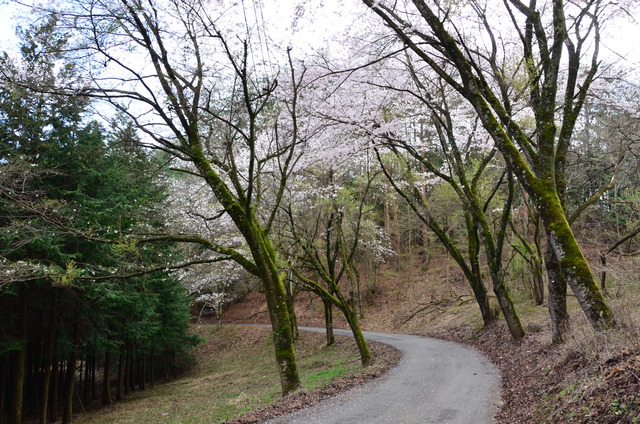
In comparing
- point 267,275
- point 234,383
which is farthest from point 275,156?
point 234,383

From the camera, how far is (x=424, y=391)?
7.18 metres

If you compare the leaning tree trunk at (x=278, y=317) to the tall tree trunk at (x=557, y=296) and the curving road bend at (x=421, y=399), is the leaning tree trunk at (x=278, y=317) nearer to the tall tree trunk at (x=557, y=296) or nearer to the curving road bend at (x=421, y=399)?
the curving road bend at (x=421, y=399)

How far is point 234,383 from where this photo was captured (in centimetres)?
1561

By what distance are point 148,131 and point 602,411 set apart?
27.1 ft

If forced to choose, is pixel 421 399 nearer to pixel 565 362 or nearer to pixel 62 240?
pixel 565 362

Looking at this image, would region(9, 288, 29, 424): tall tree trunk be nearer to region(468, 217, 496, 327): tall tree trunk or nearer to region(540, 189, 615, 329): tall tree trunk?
region(468, 217, 496, 327): tall tree trunk

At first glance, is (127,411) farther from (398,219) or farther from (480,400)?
(398,219)

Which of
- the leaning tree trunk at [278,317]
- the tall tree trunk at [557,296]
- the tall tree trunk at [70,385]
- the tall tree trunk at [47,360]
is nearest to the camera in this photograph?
the tall tree trunk at [557,296]

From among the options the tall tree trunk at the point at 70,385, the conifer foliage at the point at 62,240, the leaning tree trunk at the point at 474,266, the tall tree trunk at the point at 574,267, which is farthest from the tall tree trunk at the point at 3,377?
the tall tree trunk at the point at 574,267

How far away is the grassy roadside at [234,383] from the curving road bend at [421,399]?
3.93 feet

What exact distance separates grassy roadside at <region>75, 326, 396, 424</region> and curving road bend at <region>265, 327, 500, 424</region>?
1.20m

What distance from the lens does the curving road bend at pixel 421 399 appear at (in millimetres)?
5688

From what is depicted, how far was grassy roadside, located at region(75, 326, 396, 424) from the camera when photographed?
988cm

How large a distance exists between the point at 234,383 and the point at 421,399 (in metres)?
10.8
